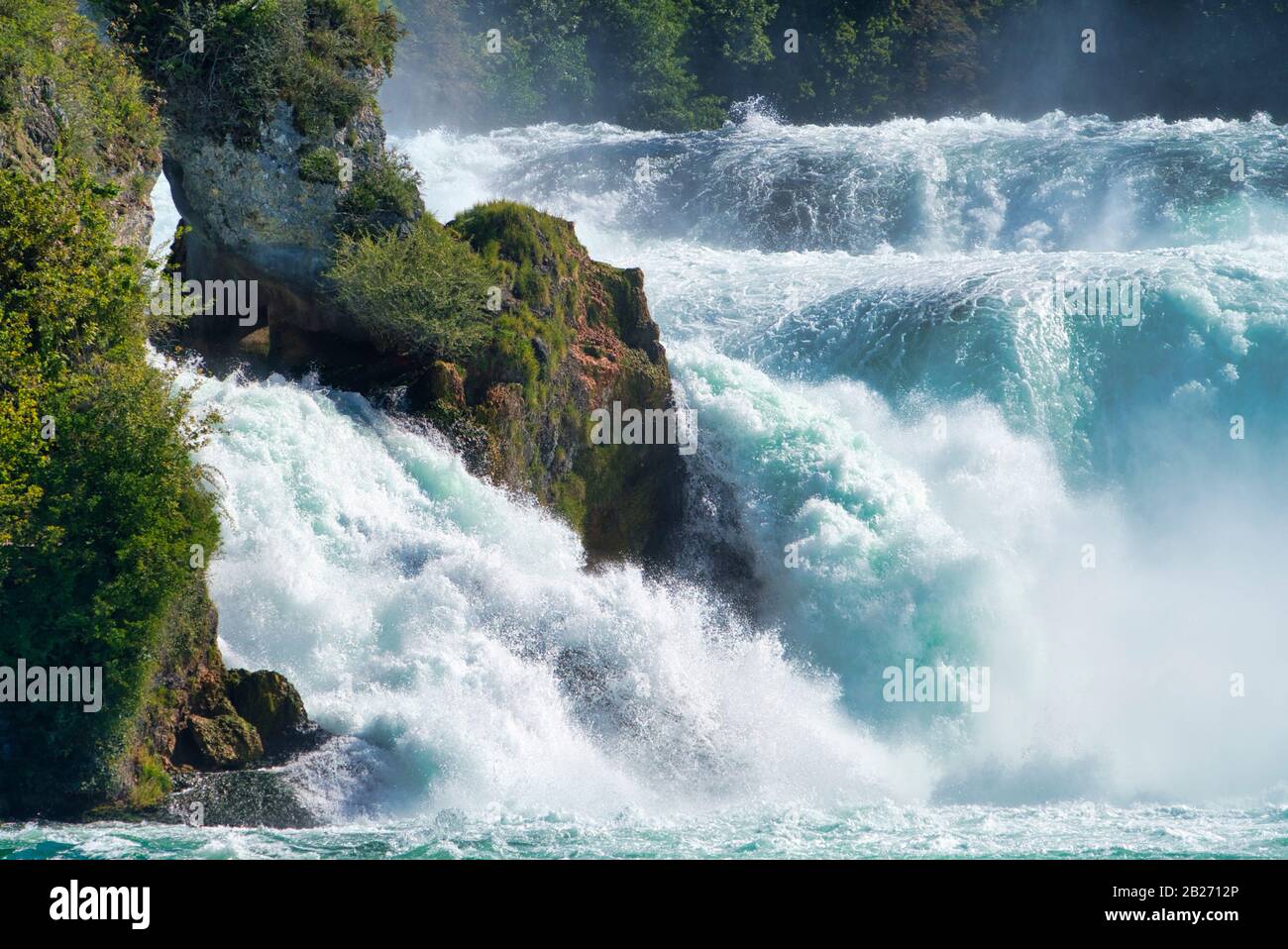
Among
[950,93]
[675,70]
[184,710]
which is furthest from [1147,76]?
[184,710]

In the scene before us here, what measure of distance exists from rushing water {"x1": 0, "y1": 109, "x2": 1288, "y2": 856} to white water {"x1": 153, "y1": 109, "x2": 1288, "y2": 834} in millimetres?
57

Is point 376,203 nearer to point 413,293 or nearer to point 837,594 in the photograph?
point 413,293

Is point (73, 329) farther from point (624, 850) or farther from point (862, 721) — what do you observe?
point (862, 721)

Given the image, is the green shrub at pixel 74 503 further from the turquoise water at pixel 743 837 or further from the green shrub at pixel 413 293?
the green shrub at pixel 413 293

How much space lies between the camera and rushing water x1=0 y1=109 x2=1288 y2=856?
22344mm

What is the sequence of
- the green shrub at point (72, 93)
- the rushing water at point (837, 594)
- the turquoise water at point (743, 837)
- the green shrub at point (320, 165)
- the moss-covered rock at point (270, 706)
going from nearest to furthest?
1. the turquoise water at point (743, 837)
2. the moss-covered rock at point (270, 706)
3. the rushing water at point (837, 594)
4. the green shrub at point (72, 93)
5. the green shrub at point (320, 165)

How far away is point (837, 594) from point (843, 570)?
39 cm

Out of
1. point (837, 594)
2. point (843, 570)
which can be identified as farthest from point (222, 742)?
point (843, 570)

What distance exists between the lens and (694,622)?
2733cm

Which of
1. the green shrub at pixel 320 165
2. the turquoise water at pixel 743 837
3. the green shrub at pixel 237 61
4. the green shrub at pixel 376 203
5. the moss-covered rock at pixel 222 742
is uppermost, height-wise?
the green shrub at pixel 237 61

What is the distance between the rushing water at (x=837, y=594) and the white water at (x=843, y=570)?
0.19 ft

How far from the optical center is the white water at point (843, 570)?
A: 23.2 m

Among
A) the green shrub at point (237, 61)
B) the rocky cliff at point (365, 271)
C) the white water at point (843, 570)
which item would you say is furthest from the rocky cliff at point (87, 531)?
the rocky cliff at point (365, 271)

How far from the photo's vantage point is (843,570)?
28.2m
